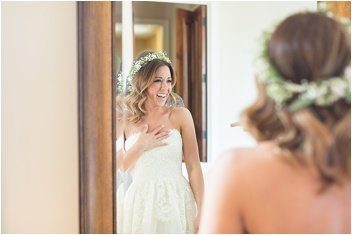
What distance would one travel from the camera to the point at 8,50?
110 centimetres

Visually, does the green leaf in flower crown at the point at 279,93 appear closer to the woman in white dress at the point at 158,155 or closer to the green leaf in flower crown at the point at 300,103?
the green leaf in flower crown at the point at 300,103

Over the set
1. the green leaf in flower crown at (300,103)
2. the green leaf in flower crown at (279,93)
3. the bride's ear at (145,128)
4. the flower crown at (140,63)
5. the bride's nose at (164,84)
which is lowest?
the bride's ear at (145,128)

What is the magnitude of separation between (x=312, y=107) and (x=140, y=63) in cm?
44

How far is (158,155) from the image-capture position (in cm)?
114

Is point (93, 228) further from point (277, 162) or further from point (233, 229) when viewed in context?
point (277, 162)

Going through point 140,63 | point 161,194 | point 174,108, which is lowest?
point 161,194

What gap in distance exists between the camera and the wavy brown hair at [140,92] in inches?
44.8

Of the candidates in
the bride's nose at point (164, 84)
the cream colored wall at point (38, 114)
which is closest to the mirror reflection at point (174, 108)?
the bride's nose at point (164, 84)

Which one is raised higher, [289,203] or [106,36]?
[106,36]

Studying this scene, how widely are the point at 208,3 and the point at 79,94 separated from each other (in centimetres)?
38

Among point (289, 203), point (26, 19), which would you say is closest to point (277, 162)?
point (289, 203)

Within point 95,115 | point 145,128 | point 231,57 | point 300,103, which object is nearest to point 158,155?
point 145,128

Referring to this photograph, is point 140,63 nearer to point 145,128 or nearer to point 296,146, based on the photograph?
point 145,128

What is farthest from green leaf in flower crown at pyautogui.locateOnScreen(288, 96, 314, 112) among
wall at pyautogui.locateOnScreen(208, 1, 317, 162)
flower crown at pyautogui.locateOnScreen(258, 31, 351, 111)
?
wall at pyautogui.locateOnScreen(208, 1, 317, 162)
